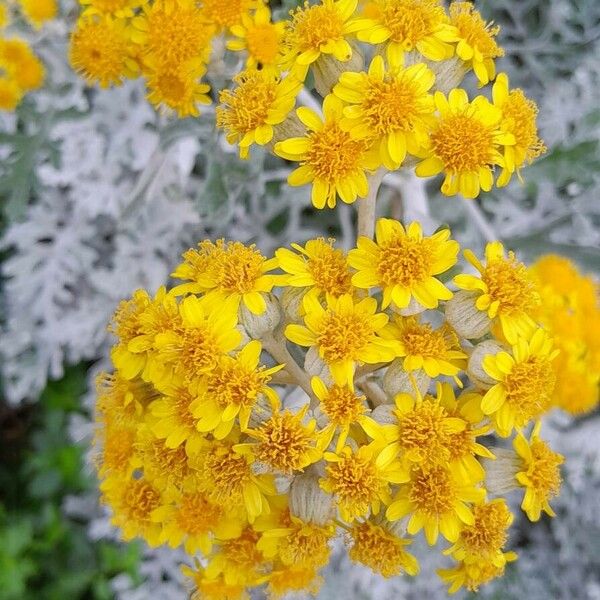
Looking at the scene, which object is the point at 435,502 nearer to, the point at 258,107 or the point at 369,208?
the point at 369,208

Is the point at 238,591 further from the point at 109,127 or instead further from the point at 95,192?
the point at 109,127

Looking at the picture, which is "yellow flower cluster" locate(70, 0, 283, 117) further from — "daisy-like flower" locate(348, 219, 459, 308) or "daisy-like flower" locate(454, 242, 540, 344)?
"daisy-like flower" locate(454, 242, 540, 344)

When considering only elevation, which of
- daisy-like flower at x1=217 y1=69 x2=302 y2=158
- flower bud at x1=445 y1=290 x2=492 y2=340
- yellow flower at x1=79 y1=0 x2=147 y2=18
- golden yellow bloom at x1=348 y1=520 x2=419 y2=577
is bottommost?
golden yellow bloom at x1=348 y1=520 x2=419 y2=577

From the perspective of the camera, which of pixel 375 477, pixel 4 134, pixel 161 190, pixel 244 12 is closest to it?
pixel 375 477

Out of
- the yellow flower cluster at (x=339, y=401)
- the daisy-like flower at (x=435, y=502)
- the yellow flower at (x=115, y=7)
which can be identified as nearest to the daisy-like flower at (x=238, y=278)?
the yellow flower cluster at (x=339, y=401)

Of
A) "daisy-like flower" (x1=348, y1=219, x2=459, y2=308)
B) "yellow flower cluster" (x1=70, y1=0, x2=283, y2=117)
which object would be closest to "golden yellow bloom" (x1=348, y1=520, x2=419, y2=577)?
"daisy-like flower" (x1=348, y1=219, x2=459, y2=308)

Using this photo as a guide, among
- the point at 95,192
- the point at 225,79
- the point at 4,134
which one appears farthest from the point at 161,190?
the point at 225,79

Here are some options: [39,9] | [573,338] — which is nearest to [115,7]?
[39,9]

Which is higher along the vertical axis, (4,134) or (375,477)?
(4,134)
